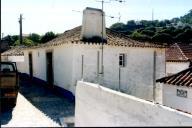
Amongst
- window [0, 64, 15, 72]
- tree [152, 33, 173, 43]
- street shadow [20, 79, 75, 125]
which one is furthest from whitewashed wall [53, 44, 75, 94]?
tree [152, 33, 173, 43]

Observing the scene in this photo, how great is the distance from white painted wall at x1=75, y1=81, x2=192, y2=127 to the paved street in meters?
0.91

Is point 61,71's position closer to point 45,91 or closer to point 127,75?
point 45,91

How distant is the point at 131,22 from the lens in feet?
258

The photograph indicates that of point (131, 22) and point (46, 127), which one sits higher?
point (131, 22)

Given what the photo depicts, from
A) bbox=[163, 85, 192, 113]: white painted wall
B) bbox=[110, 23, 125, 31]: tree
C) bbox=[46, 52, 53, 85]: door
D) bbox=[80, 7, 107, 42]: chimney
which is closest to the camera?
bbox=[163, 85, 192, 113]: white painted wall

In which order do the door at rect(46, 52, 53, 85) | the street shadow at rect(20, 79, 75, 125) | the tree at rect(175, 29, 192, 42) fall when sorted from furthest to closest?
1. the tree at rect(175, 29, 192, 42)
2. the door at rect(46, 52, 53, 85)
3. the street shadow at rect(20, 79, 75, 125)

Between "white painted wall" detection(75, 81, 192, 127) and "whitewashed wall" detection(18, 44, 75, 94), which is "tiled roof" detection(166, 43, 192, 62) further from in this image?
"white painted wall" detection(75, 81, 192, 127)

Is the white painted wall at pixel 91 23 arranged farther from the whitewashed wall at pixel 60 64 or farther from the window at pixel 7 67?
the window at pixel 7 67

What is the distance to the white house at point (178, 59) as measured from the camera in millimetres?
30766

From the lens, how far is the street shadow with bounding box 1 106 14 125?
11.4 m

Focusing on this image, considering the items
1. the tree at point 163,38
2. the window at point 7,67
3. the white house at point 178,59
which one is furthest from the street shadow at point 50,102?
the tree at point 163,38

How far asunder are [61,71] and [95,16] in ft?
11.1

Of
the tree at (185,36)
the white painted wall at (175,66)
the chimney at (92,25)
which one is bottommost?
the white painted wall at (175,66)

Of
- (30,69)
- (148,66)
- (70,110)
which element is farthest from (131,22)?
(70,110)
